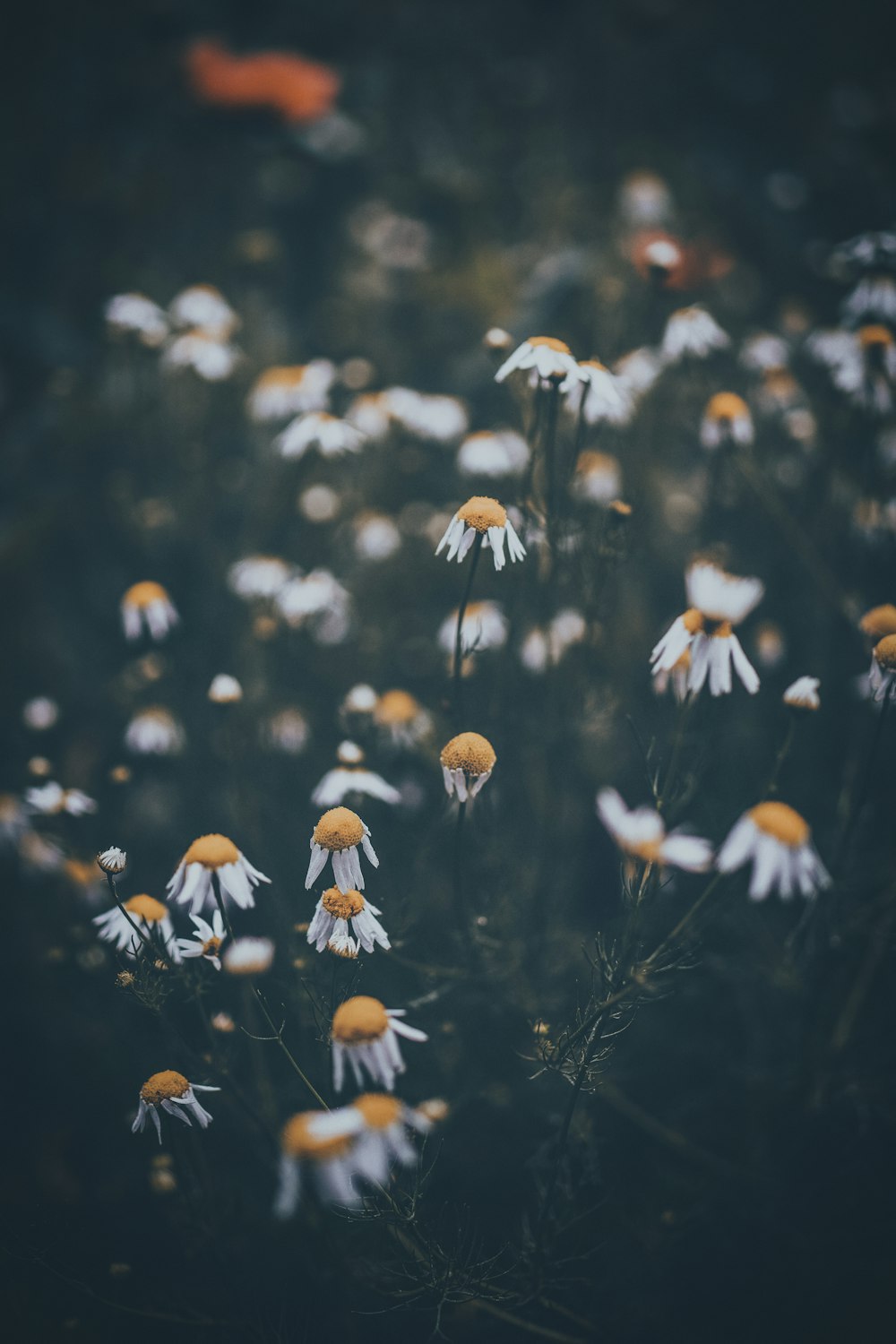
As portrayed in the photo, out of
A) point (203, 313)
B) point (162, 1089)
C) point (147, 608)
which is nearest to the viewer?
point (162, 1089)

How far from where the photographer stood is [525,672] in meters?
1.85

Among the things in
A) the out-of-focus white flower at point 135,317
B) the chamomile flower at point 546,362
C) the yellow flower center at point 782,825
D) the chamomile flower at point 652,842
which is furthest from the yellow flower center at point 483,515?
the out-of-focus white flower at point 135,317

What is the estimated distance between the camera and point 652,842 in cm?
113

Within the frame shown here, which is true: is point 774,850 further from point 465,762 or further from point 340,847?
point 340,847

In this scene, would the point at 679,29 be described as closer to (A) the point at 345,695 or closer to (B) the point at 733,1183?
(A) the point at 345,695

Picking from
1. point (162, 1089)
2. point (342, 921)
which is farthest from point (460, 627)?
point (162, 1089)

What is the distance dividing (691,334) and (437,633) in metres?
0.93

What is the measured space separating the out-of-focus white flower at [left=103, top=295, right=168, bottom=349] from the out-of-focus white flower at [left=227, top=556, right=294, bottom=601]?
2.15 ft

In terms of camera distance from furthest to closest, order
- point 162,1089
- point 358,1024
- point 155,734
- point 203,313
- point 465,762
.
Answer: point 203,313 → point 155,734 → point 465,762 → point 162,1089 → point 358,1024

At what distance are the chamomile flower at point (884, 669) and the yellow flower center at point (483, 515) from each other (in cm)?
61

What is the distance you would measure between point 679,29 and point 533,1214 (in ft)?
11.5

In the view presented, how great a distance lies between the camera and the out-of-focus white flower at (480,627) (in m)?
1.76

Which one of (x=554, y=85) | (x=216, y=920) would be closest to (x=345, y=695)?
(x=216, y=920)

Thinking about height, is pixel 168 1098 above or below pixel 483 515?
below
